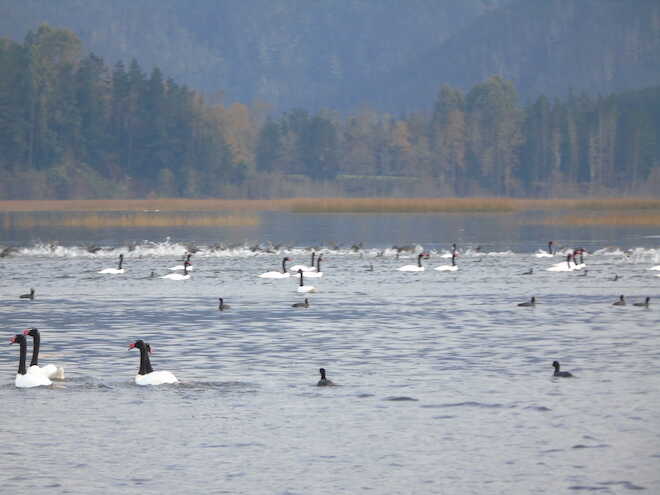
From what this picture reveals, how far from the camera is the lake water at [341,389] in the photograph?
1653 cm

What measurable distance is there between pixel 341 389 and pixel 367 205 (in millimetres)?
82903

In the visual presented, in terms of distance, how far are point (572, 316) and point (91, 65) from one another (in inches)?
5874

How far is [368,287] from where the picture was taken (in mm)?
43375

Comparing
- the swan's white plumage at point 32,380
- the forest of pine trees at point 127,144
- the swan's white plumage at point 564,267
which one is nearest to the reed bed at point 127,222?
the swan's white plumage at point 564,267

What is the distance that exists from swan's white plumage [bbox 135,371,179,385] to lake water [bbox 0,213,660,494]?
226 mm

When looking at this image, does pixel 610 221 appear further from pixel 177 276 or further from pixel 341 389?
pixel 341 389

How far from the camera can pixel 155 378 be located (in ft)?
73.7

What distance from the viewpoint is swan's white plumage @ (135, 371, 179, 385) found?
2246cm

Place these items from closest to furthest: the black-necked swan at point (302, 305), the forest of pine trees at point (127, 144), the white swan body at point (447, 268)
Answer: the black-necked swan at point (302, 305), the white swan body at point (447, 268), the forest of pine trees at point (127, 144)

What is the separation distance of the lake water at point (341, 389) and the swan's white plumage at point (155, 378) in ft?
0.74

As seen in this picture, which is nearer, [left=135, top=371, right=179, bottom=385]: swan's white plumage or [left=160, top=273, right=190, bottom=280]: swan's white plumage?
[left=135, top=371, right=179, bottom=385]: swan's white plumage

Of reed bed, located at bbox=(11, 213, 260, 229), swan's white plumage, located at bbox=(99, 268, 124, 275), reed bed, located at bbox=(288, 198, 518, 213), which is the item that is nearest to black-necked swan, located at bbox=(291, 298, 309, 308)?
swan's white plumage, located at bbox=(99, 268, 124, 275)

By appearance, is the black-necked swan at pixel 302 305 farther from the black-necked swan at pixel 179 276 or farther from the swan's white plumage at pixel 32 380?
the swan's white plumage at pixel 32 380

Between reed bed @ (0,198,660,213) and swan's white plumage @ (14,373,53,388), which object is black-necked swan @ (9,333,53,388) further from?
reed bed @ (0,198,660,213)
